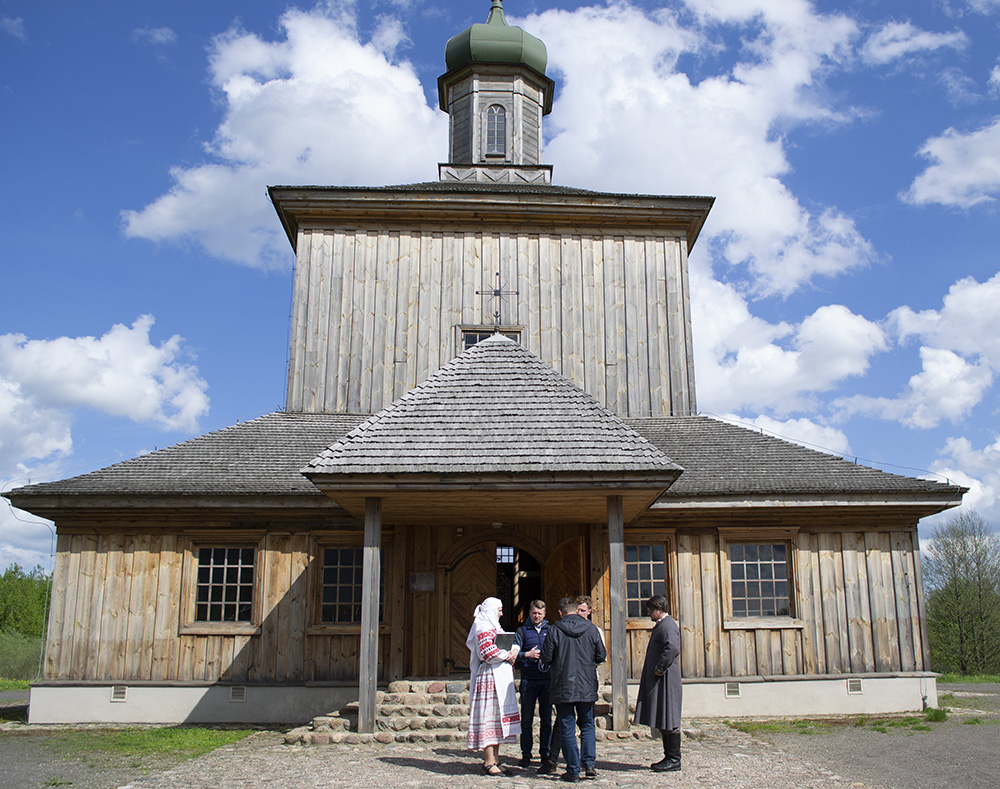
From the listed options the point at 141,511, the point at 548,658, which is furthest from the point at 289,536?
the point at 548,658

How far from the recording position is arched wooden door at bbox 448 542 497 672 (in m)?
12.5

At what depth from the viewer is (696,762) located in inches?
318

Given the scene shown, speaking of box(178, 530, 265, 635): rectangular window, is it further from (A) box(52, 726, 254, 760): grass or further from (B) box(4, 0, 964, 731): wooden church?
(A) box(52, 726, 254, 760): grass

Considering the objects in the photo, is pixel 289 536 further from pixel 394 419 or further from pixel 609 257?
pixel 609 257

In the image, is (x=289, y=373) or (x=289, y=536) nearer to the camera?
(x=289, y=536)

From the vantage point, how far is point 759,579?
493 inches

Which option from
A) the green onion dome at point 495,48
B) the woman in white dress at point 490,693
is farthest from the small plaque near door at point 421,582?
the green onion dome at point 495,48

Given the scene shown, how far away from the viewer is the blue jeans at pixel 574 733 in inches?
277

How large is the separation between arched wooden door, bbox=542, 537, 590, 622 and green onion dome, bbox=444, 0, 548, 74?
41.4 ft

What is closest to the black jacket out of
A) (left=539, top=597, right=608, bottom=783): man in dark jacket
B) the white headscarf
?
(left=539, top=597, right=608, bottom=783): man in dark jacket

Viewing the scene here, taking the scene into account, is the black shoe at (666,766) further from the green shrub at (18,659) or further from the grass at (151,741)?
the green shrub at (18,659)

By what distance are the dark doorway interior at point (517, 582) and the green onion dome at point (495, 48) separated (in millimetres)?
11479

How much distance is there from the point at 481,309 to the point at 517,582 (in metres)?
5.31

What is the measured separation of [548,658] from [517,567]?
342 inches
